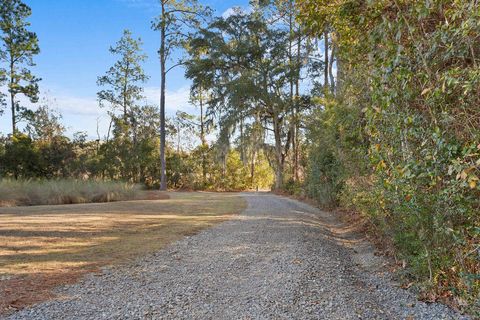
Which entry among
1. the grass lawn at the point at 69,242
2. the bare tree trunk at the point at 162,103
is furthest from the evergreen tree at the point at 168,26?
the grass lawn at the point at 69,242

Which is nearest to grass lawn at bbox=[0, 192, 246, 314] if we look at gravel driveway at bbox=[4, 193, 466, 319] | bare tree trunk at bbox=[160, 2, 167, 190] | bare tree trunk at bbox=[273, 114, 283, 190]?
gravel driveway at bbox=[4, 193, 466, 319]

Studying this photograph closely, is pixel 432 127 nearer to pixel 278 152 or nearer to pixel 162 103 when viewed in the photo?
pixel 278 152

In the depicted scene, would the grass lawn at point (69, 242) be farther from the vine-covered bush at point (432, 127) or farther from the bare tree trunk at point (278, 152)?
the bare tree trunk at point (278, 152)

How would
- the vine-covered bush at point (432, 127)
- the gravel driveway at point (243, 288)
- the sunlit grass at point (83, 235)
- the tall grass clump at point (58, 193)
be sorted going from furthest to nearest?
the tall grass clump at point (58, 193) → the sunlit grass at point (83, 235) → the gravel driveway at point (243, 288) → the vine-covered bush at point (432, 127)

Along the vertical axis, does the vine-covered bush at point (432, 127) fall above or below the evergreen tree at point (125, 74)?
below

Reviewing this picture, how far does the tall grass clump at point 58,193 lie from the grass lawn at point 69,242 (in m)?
3.23

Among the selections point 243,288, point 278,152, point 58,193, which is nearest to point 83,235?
point 243,288

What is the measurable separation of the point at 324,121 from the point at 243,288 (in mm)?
7213

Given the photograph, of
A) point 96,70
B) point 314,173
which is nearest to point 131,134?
point 96,70

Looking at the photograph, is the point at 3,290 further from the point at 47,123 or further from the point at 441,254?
the point at 47,123

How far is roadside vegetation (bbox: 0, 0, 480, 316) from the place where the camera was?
2670 millimetres

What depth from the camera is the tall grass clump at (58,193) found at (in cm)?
1127

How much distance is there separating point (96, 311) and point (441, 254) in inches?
131

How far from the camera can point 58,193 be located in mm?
12320
